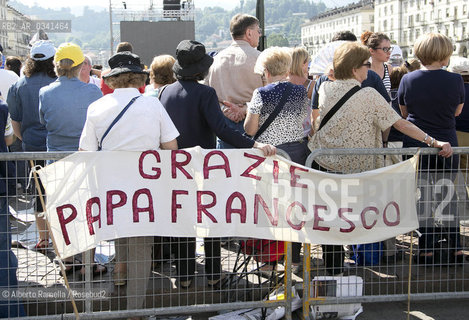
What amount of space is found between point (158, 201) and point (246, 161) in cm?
72

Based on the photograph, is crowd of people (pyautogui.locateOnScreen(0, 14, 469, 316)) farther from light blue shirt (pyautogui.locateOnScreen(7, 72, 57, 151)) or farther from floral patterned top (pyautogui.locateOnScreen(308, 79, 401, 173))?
light blue shirt (pyautogui.locateOnScreen(7, 72, 57, 151))

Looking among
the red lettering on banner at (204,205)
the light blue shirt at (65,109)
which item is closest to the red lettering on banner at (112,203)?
the red lettering on banner at (204,205)

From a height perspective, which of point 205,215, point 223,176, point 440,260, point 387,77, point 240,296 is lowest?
point 240,296

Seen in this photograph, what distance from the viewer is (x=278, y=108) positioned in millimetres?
4723

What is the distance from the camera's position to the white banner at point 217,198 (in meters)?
4.06

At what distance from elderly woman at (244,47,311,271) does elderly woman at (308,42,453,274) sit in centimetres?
20

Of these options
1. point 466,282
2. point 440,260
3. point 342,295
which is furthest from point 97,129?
point 466,282

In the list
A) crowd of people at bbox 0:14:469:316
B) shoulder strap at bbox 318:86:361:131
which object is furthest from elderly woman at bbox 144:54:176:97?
shoulder strap at bbox 318:86:361:131

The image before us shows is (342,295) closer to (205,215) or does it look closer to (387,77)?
(205,215)

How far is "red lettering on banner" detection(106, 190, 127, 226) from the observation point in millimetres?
4078

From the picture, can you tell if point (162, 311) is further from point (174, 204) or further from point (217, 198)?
point (217, 198)

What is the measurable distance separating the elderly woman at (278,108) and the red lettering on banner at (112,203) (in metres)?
1.28

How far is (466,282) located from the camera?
486 cm

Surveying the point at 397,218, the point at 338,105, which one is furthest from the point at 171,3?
the point at 397,218
